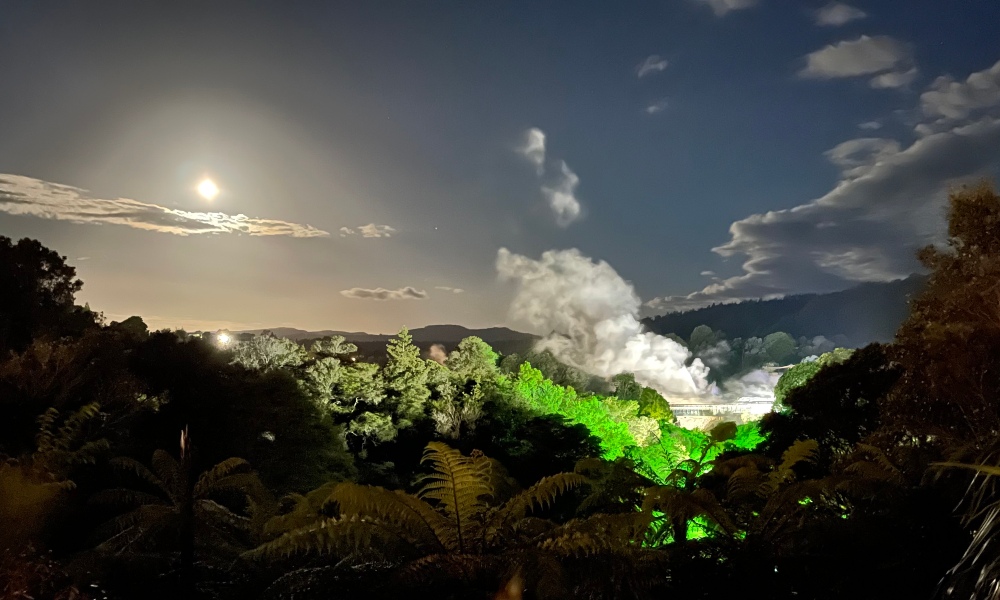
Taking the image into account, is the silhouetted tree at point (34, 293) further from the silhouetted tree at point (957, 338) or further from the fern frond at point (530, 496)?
the silhouetted tree at point (957, 338)

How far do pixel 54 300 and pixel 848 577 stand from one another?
568 inches

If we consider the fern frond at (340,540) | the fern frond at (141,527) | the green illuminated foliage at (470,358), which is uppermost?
the green illuminated foliage at (470,358)

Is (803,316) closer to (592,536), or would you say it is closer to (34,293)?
(34,293)

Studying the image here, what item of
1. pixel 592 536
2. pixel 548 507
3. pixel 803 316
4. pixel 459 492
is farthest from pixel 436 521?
pixel 803 316

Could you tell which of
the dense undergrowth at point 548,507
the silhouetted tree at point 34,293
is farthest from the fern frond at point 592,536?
the silhouetted tree at point 34,293

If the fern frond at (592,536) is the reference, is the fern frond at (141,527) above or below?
below

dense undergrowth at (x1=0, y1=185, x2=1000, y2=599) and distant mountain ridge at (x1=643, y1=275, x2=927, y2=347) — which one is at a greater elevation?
distant mountain ridge at (x1=643, y1=275, x2=927, y2=347)

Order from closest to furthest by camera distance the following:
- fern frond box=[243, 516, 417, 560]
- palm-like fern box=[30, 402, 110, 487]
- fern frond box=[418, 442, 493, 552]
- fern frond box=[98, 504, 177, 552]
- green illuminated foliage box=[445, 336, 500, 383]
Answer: fern frond box=[243, 516, 417, 560]
fern frond box=[418, 442, 493, 552]
fern frond box=[98, 504, 177, 552]
palm-like fern box=[30, 402, 110, 487]
green illuminated foliage box=[445, 336, 500, 383]

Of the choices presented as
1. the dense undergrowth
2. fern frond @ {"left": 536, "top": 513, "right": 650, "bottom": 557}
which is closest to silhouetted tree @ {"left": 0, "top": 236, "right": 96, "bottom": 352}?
the dense undergrowth

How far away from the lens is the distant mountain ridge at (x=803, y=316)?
114875 millimetres

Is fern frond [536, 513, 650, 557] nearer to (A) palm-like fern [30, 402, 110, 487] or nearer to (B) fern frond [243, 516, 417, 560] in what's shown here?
(B) fern frond [243, 516, 417, 560]

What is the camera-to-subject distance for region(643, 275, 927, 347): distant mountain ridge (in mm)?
114875

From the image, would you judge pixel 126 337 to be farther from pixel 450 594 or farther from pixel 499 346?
pixel 499 346

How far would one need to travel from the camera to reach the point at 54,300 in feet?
41.9
